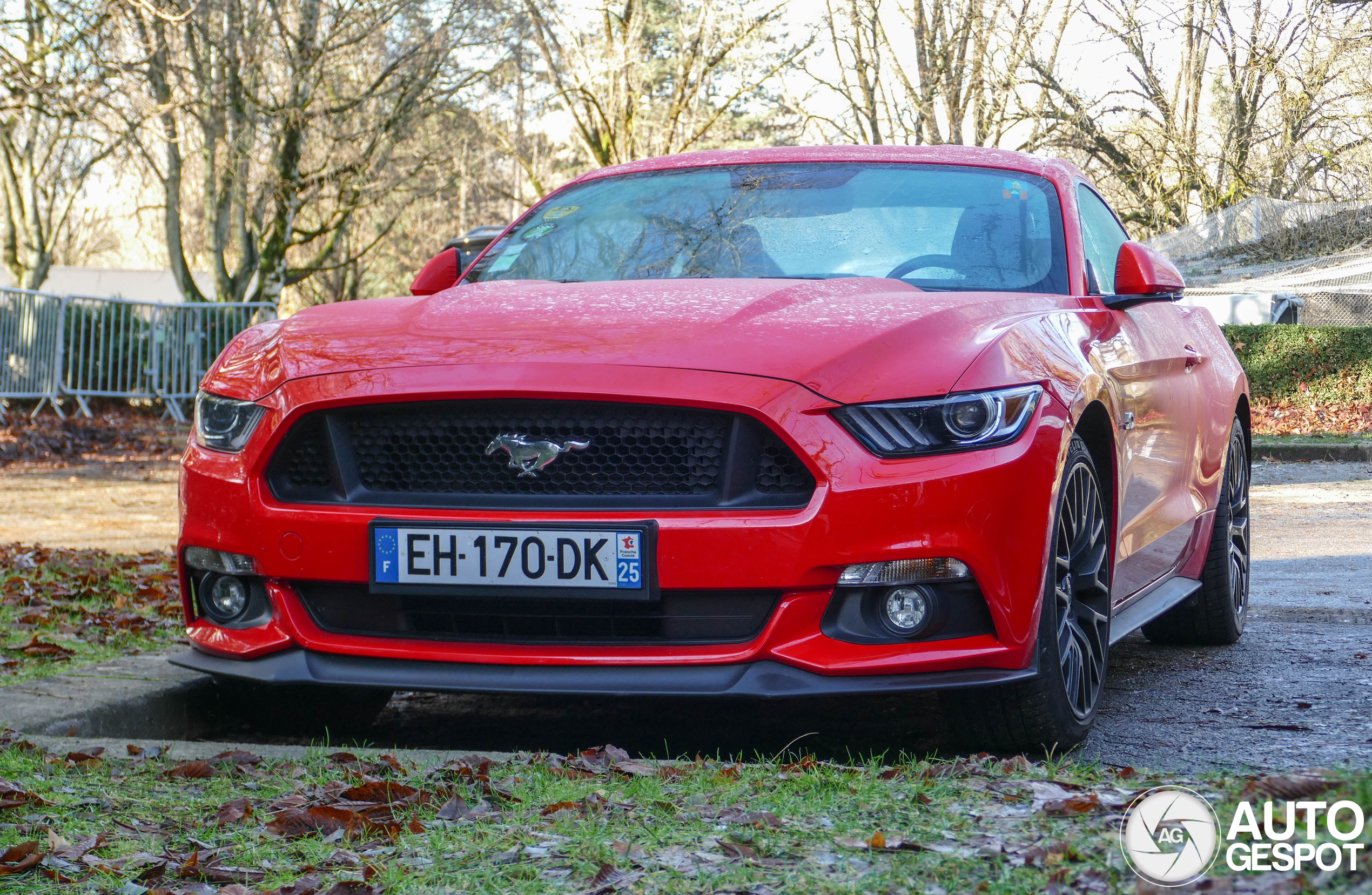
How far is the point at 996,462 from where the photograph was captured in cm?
314

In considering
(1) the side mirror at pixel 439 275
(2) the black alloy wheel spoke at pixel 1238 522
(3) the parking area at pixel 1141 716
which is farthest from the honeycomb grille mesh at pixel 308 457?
(2) the black alloy wheel spoke at pixel 1238 522

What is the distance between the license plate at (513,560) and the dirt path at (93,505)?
15.7 ft

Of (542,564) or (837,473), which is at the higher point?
(837,473)

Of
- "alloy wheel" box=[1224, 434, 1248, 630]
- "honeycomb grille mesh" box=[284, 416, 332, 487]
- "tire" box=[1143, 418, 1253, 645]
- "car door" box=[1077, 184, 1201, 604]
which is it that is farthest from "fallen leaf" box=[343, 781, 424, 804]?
"alloy wheel" box=[1224, 434, 1248, 630]

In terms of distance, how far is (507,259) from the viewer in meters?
4.62

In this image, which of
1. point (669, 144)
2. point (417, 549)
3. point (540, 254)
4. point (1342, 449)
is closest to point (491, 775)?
point (417, 549)

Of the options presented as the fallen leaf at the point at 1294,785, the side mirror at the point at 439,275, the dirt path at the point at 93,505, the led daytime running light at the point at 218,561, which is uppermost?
the side mirror at the point at 439,275

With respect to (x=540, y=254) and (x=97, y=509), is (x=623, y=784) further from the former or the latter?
(x=97, y=509)

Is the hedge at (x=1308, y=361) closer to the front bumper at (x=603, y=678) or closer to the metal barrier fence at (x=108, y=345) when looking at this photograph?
the metal barrier fence at (x=108, y=345)

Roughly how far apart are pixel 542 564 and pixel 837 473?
0.67 metres

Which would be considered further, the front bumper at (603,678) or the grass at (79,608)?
the grass at (79,608)

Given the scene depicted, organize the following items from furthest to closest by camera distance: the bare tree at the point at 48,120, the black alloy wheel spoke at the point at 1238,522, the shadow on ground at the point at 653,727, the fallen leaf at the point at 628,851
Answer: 1. the bare tree at the point at 48,120
2. the black alloy wheel spoke at the point at 1238,522
3. the shadow on ground at the point at 653,727
4. the fallen leaf at the point at 628,851

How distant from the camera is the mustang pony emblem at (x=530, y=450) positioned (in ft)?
10.7

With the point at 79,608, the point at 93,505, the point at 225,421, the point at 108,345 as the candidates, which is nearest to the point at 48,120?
the point at 108,345
